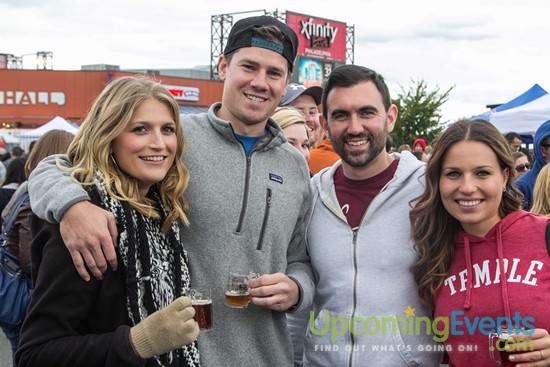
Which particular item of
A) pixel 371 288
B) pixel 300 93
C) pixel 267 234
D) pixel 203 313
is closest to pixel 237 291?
pixel 203 313

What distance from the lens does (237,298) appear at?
2.86m

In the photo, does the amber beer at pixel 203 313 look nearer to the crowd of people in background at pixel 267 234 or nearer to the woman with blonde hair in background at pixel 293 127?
the crowd of people in background at pixel 267 234

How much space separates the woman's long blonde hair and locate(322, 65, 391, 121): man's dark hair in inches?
40.2

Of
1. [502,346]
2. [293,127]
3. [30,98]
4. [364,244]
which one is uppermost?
[30,98]

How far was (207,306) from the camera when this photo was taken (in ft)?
8.86

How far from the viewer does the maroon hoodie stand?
110 inches

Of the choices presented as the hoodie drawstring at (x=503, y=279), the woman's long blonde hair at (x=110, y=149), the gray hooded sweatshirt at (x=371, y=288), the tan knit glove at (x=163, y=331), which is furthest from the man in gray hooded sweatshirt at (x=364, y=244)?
the tan knit glove at (x=163, y=331)

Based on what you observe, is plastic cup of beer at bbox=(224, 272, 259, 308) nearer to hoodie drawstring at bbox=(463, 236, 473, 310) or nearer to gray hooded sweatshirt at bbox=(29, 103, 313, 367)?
gray hooded sweatshirt at bbox=(29, 103, 313, 367)

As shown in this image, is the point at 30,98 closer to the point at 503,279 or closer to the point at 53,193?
the point at 53,193

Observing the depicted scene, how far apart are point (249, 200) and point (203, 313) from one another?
0.66 metres

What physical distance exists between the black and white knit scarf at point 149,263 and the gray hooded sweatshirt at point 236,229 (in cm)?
18

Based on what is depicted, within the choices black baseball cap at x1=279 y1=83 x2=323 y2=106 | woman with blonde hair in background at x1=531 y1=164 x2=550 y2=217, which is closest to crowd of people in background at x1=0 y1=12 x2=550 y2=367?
woman with blonde hair in background at x1=531 y1=164 x2=550 y2=217

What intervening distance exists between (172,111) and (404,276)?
4.83 ft

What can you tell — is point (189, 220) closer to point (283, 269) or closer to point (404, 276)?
point (283, 269)
